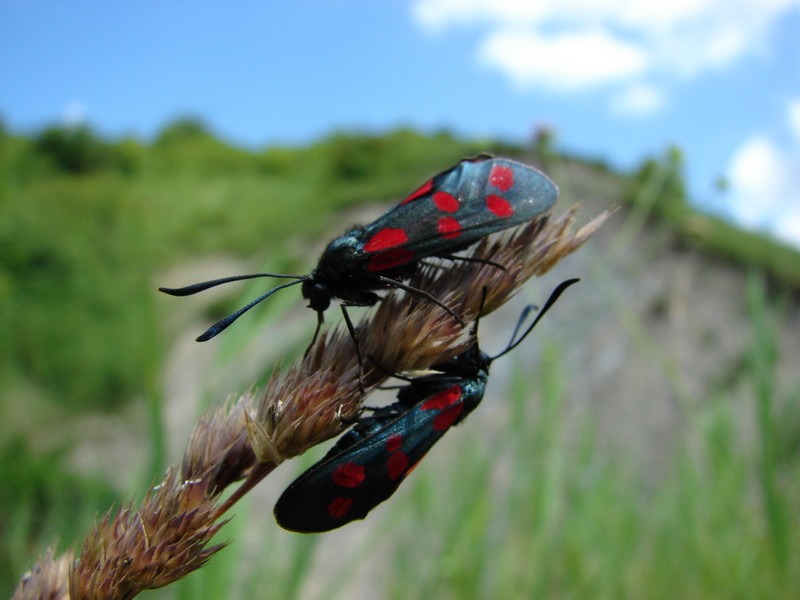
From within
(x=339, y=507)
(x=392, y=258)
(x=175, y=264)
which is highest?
(x=392, y=258)

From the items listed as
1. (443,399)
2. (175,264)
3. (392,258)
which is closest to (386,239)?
(392,258)

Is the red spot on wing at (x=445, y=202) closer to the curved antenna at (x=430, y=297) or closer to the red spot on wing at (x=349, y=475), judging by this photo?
the curved antenna at (x=430, y=297)

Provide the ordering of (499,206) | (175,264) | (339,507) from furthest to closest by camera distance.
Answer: (175,264), (499,206), (339,507)

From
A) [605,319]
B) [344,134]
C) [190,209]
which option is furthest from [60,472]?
[344,134]

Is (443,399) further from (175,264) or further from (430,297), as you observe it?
(175,264)

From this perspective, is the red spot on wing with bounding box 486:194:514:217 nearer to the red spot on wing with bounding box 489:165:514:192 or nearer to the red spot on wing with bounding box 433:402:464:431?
the red spot on wing with bounding box 489:165:514:192

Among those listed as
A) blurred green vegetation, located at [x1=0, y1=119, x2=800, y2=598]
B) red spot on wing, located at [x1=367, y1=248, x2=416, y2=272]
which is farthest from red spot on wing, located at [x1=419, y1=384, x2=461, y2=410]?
blurred green vegetation, located at [x1=0, y1=119, x2=800, y2=598]

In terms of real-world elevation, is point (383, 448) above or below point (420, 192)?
below
